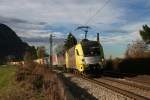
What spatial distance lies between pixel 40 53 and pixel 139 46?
43.4 metres

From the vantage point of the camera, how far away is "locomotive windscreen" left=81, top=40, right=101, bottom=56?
3612 cm

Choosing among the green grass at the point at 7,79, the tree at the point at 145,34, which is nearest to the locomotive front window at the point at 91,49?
the green grass at the point at 7,79

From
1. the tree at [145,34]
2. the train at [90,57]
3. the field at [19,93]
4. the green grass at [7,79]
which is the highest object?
the tree at [145,34]

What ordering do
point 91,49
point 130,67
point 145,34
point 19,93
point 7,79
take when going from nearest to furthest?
point 19,93 < point 91,49 < point 7,79 < point 130,67 < point 145,34

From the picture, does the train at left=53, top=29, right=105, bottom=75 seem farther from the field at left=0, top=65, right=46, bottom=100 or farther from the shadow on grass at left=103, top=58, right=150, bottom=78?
the field at left=0, top=65, right=46, bottom=100

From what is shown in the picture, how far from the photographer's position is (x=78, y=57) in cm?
3731

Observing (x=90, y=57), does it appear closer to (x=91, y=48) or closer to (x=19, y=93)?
(x=91, y=48)

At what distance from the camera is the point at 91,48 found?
3634 centimetres

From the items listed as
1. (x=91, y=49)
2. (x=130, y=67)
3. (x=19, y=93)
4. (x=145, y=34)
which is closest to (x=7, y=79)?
(x=91, y=49)

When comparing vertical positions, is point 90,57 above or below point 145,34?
below

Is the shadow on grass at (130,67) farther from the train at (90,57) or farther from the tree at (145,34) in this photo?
the tree at (145,34)

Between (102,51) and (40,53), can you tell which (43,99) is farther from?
(40,53)

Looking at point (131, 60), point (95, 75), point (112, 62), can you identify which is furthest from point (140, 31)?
point (95, 75)

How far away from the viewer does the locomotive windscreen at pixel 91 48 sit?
3612cm
